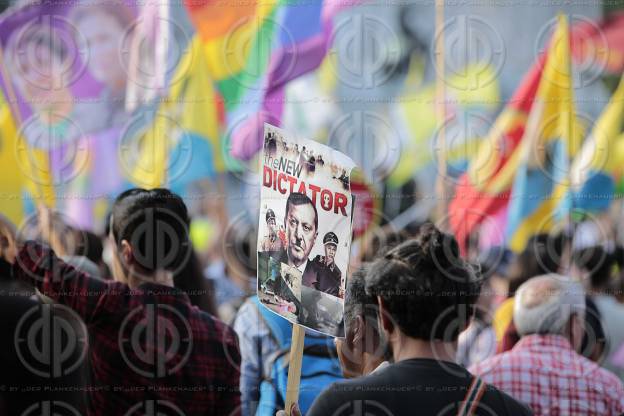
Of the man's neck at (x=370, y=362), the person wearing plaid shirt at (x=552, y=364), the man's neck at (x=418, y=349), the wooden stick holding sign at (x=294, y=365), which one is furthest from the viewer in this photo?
the person wearing plaid shirt at (x=552, y=364)

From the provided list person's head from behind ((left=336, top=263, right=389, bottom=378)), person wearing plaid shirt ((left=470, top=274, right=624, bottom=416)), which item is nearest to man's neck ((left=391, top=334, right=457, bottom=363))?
person's head from behind ((left=336, top=263, right=389, bottom=378))

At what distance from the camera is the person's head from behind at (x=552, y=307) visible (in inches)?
157

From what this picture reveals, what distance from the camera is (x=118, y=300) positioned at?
4.05 m

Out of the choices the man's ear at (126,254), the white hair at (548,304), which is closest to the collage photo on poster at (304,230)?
the man's ear at (126,254)

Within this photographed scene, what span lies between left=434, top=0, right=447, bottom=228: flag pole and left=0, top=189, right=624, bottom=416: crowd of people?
0.38 feet

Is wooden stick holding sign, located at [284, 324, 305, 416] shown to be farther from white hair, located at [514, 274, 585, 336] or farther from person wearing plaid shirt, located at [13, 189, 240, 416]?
white hair, located at [514, 274, 585, 336]

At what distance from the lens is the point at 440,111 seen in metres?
4.00

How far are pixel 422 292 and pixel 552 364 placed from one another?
1372 millimetres

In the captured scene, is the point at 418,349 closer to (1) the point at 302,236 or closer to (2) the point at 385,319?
(2) the point at 385,319

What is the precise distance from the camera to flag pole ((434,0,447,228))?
4.00 m

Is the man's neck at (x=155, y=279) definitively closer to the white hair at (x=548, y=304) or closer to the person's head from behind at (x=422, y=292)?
the person's head from behind at (x=422, y=292)

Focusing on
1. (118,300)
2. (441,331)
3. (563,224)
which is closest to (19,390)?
(118,300)

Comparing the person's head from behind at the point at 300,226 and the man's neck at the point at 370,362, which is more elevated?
the person's head from behind at the point at 300,226

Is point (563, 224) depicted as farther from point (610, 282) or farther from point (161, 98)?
point (161, 98)
